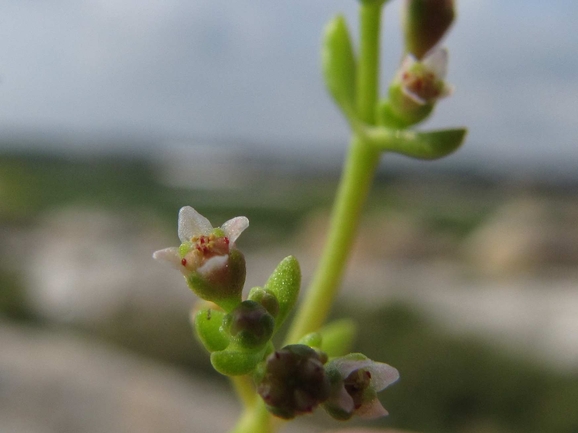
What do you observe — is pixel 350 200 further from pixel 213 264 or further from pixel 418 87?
pixel 213 264

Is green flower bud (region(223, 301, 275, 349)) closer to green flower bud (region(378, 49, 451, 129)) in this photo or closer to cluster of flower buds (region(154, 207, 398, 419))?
cluster of flower buds (region(154, 207, 398, 419))

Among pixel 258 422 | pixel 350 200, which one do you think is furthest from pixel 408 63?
pixel 258 422

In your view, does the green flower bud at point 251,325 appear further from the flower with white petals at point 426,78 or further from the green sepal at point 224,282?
the flower with white petals at point 426,78

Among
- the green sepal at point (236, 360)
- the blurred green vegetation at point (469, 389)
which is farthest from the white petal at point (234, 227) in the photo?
the blurred green vegetation at point (469, 389)

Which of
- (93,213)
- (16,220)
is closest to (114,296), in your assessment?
(93,213)

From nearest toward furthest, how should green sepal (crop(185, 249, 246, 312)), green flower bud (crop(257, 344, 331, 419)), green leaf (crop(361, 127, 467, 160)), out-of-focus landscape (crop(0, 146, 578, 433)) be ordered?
green flower bud (crop(257, 344, 331, 419))
green sepal (crop(185, 249, 246, 312))
green leaf (crop(361, 127, 467, 160))
out-of-focus landscape (crop(0, 146, 578, 433))

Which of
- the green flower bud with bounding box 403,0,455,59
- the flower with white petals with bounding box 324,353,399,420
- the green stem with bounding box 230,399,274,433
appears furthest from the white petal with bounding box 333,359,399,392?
the green flower bud with bounding box 403,0,455,59
